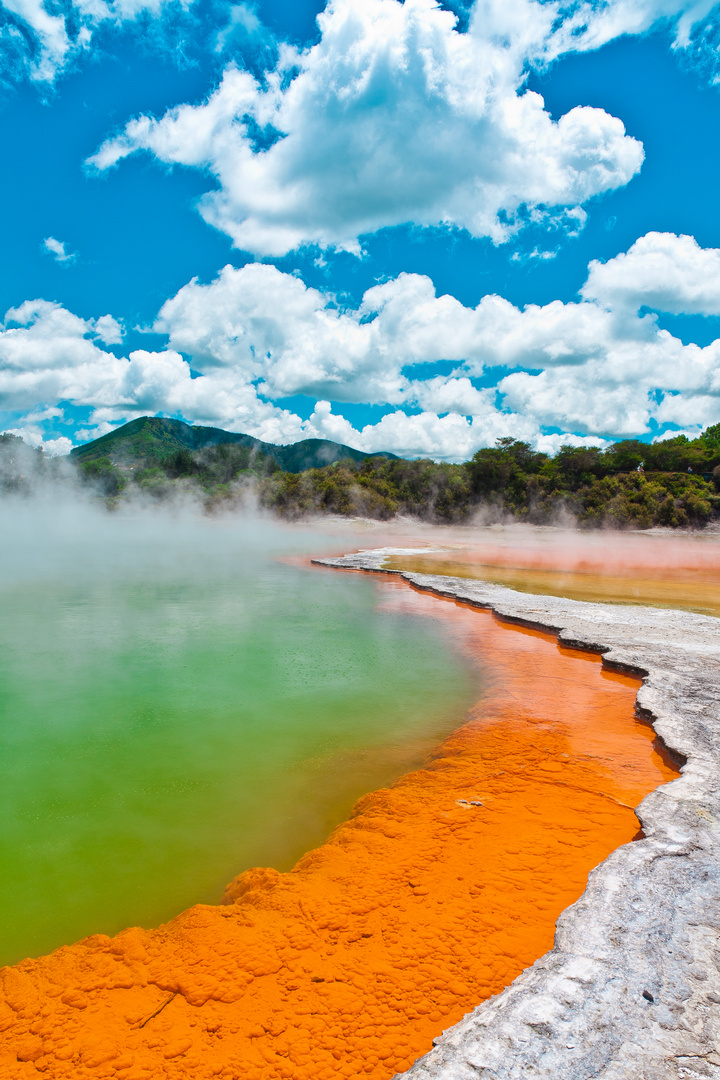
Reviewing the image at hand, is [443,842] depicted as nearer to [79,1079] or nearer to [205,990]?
[205,990]

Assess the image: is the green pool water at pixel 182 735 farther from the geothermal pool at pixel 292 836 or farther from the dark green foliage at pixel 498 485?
the dark green foliage at pixel 498 485

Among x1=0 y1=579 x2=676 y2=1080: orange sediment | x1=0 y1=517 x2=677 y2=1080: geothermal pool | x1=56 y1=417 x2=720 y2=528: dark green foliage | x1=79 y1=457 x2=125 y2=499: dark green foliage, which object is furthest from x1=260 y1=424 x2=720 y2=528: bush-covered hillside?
x1=0 y1=579 x2=676 y2=1080: orange sediment

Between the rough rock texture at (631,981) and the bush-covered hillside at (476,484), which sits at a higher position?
the bush-covered hillside at (476,484)

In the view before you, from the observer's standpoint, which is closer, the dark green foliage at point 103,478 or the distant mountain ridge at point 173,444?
the dark green foliage at point 103,478

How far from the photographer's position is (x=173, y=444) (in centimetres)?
13625

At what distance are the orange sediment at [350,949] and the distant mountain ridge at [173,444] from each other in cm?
11098

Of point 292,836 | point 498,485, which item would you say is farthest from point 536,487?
point 292,836

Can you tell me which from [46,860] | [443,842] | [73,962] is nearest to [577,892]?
[443,842]

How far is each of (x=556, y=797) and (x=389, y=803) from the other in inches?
47.3

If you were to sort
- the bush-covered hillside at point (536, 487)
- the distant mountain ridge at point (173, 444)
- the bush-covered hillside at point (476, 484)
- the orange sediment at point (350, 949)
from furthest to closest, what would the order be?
the distant mountain ridge at point (173, 444) → the bush-covered hillside at point (476, 484) → the bush-covered hillside at point (536, 487) → the orange sediment at point (350, 949)

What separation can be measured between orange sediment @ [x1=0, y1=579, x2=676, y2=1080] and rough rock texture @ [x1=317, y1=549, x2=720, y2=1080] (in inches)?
10.2

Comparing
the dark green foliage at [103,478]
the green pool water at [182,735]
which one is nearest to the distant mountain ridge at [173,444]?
the dark green foliage at [103,478]

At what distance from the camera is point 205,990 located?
233cm

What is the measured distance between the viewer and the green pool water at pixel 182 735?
10.6 ft
